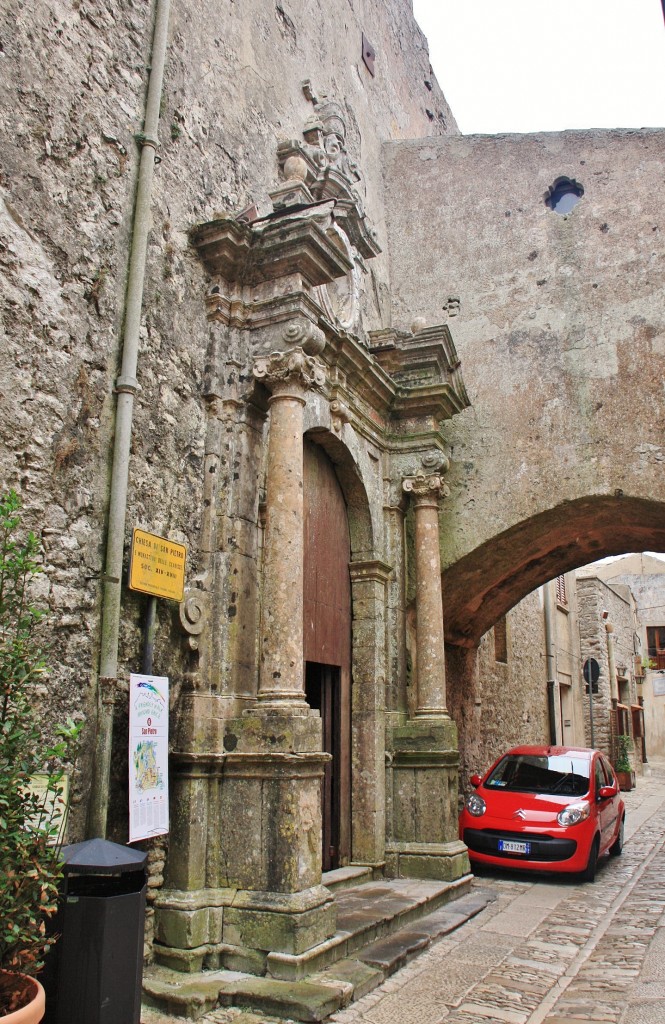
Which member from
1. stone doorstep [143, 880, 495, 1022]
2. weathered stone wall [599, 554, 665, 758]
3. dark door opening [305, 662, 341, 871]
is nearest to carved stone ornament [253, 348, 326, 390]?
dark door opening [305, 662, 341, 871]

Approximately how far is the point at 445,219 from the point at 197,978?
27.1ft

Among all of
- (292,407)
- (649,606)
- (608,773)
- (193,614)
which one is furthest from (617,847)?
(649,606)

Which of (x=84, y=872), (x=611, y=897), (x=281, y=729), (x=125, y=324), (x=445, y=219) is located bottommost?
(x=611, y=897)

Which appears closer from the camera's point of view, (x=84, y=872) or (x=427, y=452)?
(x=84, y=872)

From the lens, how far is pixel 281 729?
5074mm

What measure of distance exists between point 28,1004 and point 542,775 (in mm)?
6799

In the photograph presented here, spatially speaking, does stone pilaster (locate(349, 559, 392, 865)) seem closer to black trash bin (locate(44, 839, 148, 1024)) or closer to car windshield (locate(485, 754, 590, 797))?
car windshield (locate(485, 754, 590, 797))

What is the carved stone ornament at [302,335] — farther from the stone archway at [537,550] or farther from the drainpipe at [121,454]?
the stone archway at [537,550]

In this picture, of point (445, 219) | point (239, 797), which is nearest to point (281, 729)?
point (239, 797)

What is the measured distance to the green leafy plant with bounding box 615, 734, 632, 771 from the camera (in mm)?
18203

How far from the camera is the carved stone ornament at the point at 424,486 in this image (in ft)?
27.2

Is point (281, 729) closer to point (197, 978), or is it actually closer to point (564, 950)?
point (197, 978)

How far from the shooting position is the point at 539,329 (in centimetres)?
913

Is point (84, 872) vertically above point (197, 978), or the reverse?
point (84, 872)
